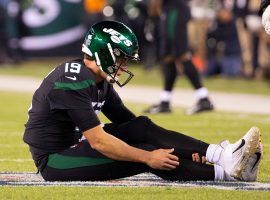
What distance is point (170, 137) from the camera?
20.6 feet

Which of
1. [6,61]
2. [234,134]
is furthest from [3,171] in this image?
[6,61]

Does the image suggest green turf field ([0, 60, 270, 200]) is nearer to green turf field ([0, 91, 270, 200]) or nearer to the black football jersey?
green turf field ([0, 91, 270, 200])

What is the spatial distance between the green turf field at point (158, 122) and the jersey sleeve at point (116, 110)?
27.4 inches

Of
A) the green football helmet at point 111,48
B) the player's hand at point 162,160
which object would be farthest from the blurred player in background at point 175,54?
the player's hand at point 162,160

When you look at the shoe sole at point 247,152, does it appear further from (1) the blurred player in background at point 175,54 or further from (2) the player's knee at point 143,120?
(1) the blurred player in background at point 175,54

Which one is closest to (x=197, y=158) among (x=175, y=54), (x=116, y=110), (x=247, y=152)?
(x=247, y=152)

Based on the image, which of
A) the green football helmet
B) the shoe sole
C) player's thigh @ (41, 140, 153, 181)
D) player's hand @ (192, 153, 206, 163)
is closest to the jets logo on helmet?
the green football helmet

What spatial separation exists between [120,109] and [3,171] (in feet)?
3.17

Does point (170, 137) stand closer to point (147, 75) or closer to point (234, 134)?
point (234, 134)

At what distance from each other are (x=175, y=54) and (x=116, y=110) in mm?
5134

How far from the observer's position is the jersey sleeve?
258 inches

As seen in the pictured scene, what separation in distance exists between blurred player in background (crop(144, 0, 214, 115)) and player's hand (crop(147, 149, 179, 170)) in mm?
5492

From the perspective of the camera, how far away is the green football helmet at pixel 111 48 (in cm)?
612

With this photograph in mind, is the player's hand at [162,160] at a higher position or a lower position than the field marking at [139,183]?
higher
